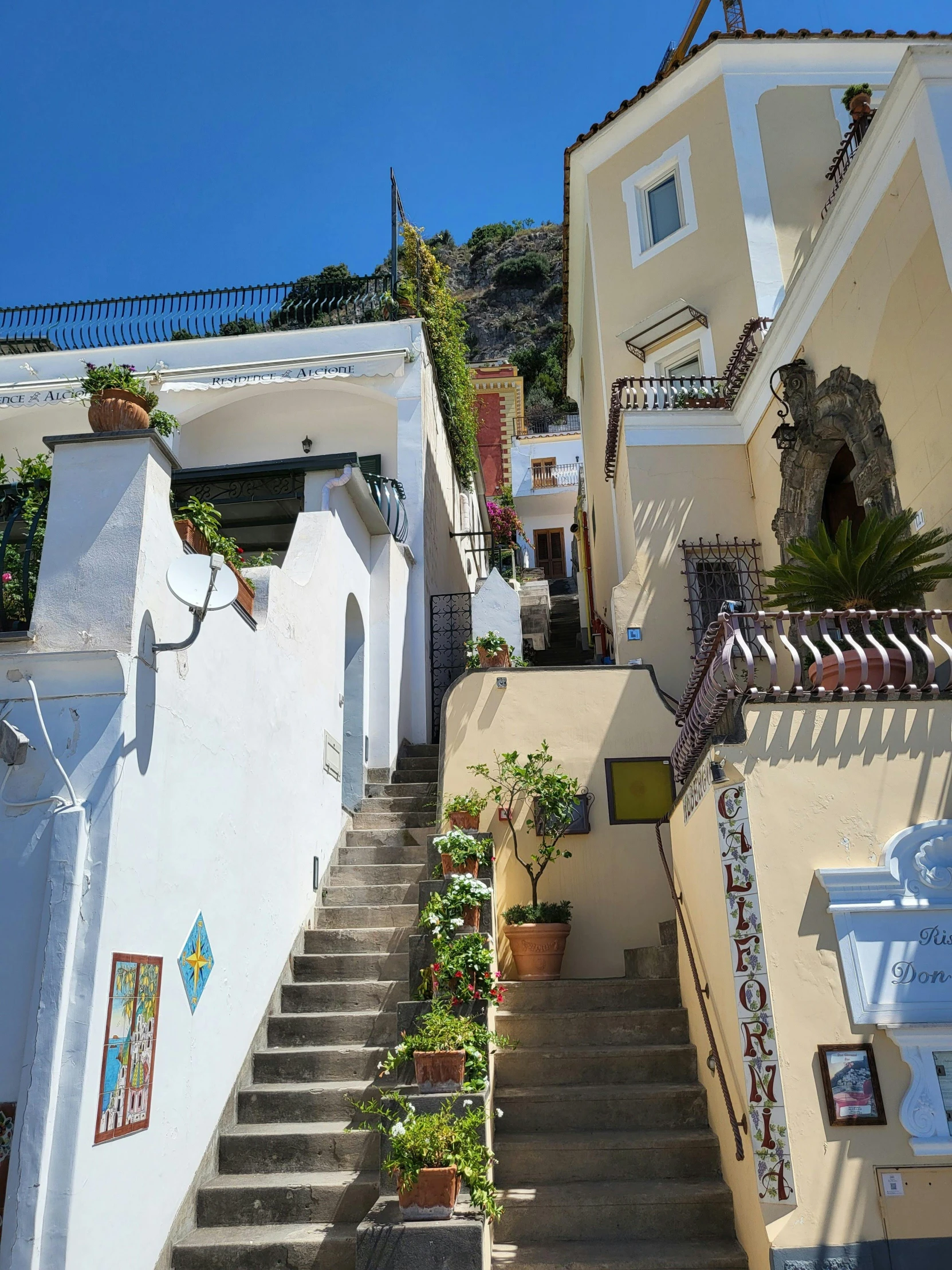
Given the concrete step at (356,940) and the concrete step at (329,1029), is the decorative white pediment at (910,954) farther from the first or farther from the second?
the concrete step at (356,940)

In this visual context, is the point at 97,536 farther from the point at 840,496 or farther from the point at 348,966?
the point at 840,496

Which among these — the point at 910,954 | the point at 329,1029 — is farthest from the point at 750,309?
the point at 329,1029

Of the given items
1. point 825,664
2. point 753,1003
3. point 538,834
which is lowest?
point 753,1003

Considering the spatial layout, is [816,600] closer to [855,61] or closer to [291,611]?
[291,611]

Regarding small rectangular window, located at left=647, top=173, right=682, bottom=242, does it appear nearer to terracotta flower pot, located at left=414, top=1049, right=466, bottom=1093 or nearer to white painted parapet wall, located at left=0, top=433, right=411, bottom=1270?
white painted parapet wall, located at left=0, top=433, right=411, bottom=1270

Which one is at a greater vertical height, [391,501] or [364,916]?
[391,501]

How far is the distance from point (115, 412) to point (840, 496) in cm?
756

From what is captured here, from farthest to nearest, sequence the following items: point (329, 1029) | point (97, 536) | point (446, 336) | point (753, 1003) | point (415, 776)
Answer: point (446, 336) < point (415, 776) < point (329, 1029) < point (753, 1003) < point (97, 536)

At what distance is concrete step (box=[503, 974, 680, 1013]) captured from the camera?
22.2 feet

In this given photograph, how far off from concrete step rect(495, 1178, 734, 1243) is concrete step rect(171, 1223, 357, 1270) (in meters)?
0.96

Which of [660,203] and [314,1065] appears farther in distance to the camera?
[660,203]

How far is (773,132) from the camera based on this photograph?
42.3ft

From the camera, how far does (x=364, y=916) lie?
24.4 ft

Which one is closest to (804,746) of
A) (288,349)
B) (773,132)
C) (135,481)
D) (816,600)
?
(816,600)
